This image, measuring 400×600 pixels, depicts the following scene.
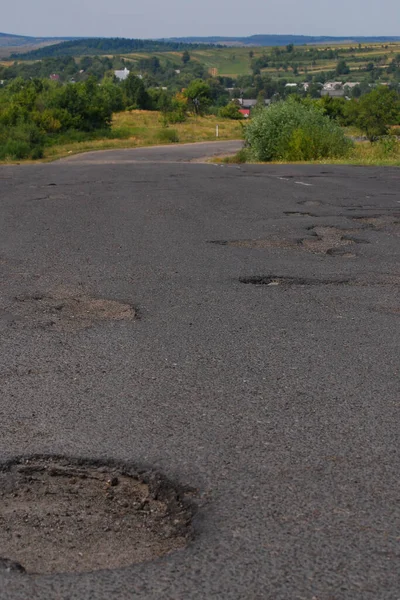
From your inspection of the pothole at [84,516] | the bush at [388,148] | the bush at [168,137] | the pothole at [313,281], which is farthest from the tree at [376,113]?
the pothole at [84,516]

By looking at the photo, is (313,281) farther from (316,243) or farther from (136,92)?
(136,92)

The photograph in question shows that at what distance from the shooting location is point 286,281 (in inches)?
311

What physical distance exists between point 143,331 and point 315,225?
543 cm

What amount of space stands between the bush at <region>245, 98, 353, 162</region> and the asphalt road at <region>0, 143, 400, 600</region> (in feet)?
66.0

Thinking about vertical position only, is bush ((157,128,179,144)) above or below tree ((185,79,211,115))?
below

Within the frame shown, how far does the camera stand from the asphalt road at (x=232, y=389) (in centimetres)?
311

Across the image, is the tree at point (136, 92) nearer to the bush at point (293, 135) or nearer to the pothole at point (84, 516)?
the bush at point (293, 135)

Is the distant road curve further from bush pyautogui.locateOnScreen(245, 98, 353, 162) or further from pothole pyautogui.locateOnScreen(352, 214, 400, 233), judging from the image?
pothole pyautogui.locateOnScreen(352, 214, 400, 233)

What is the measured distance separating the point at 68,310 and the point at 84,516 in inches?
136

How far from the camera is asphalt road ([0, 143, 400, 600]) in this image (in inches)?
123

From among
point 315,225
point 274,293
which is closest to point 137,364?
point 274,293

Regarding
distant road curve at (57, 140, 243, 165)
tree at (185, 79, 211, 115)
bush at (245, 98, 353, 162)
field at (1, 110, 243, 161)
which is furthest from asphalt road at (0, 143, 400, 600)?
tree at (185, 79, 211, 115)

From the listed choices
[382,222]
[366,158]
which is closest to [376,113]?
[366,158]

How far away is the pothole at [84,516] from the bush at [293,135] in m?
27.4
